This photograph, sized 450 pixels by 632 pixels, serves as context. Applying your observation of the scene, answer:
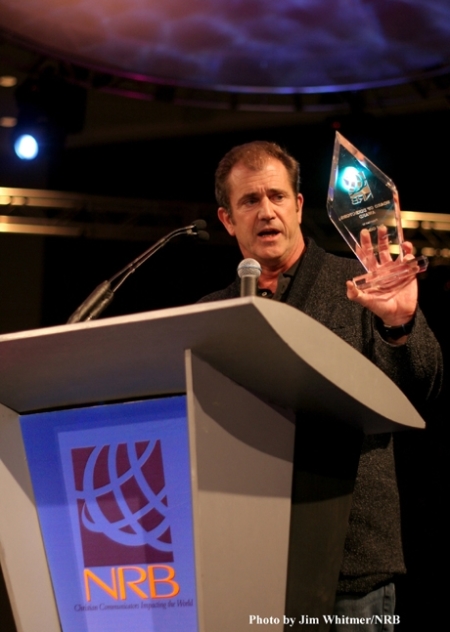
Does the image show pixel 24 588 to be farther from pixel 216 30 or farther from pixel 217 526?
pixel 216 30

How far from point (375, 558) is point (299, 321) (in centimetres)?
72

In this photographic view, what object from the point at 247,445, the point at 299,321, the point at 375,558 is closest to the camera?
the point at 299,321

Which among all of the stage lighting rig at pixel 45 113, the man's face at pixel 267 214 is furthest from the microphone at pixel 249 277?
the stage lighting rig at pixel 45 113

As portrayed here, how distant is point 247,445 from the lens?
1.07m

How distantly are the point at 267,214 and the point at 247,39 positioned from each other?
1.67 m

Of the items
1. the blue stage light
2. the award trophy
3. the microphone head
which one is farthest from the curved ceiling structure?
the microphone head

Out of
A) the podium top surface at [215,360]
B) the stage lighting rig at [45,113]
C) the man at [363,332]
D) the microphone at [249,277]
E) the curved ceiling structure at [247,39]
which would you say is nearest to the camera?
the podium top surface at [215,360]

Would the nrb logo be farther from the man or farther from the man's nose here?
the man's nose

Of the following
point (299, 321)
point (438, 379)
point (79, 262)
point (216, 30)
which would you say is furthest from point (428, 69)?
point (299, 321)

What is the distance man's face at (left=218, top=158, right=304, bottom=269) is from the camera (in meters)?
2.13

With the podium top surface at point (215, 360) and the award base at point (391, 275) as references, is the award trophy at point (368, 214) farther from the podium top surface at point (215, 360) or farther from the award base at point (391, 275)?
the podium top surface at point (215, 360)

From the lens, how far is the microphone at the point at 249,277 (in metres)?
1.13

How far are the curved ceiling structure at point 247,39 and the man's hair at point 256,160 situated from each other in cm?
117

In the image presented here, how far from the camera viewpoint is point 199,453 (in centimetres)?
102
